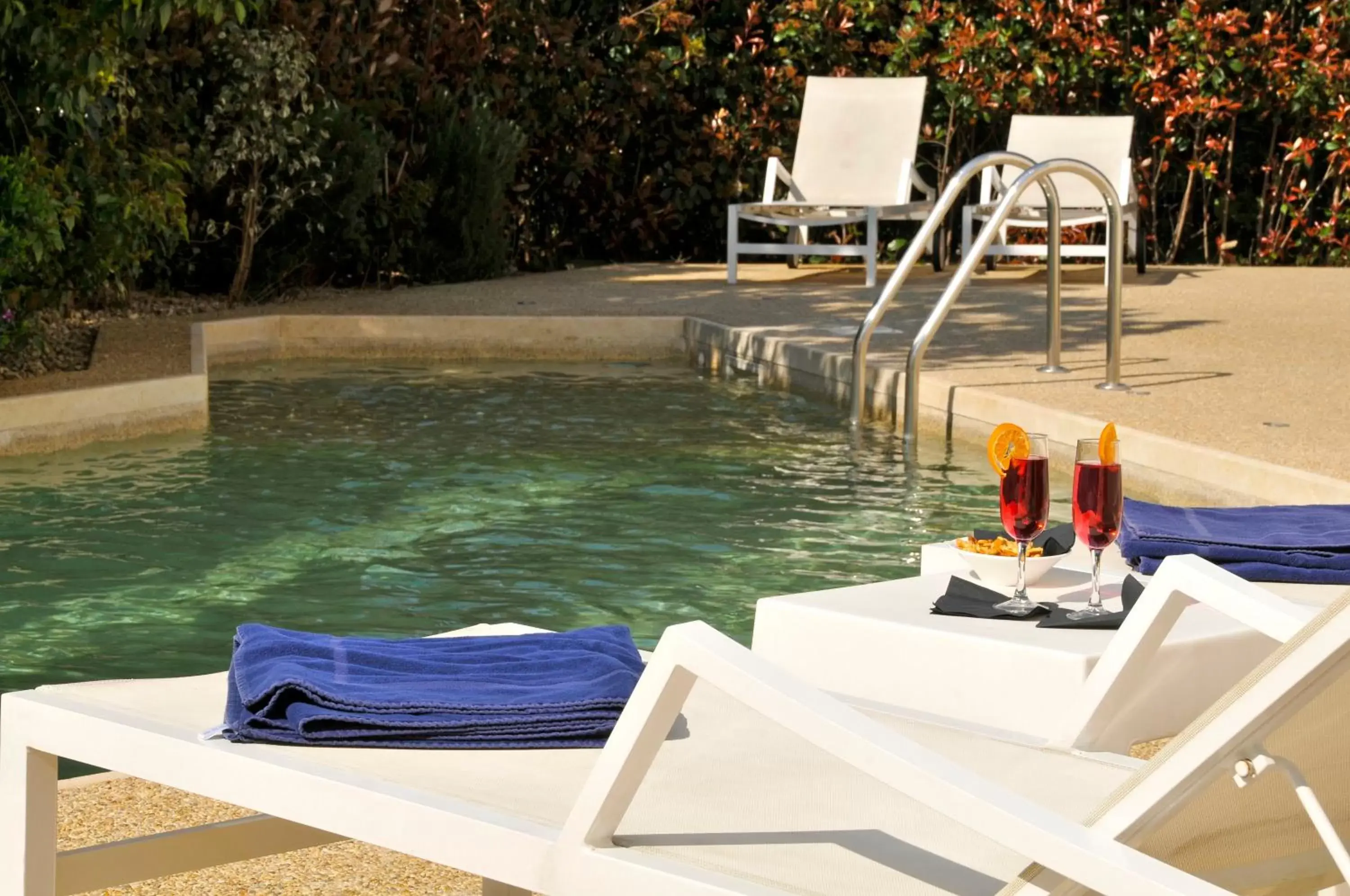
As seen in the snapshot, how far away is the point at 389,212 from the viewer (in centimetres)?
1094

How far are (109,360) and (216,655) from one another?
12.6 ft

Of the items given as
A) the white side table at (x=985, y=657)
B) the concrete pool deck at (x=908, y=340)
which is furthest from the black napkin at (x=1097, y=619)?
the concrete pool deck at (x=908, y=340)

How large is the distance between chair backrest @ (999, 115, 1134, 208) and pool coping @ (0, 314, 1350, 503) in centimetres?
318

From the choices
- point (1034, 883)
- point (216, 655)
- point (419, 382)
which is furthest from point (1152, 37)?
point (1034, 883)

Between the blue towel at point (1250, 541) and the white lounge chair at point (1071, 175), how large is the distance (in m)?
7.49

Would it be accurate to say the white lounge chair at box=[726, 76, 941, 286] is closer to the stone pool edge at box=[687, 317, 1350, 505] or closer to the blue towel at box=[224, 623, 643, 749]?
the stone pool edge at box=[687, 317, 1350, 505]

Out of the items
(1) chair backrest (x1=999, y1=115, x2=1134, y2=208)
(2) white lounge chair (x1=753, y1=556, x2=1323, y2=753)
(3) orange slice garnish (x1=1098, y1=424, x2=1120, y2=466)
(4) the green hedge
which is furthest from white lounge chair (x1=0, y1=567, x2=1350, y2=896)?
(1) chair backrest (x1=999, y1=115, x2=1134, y2=208)

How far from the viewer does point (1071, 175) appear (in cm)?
1130

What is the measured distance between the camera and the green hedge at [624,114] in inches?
386

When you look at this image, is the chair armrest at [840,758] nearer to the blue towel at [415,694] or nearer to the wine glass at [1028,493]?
the blue towel at [415,694]

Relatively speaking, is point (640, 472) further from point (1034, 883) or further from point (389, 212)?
point (389, 212)

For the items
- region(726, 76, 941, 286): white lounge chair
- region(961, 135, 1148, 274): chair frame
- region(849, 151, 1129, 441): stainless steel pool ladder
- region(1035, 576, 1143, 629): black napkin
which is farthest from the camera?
region(726, 76, 941, 286): white lounge chair

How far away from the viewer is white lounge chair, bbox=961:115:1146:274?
10.8m

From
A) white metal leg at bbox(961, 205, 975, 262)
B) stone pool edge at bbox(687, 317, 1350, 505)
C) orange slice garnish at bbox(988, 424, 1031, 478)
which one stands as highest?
white metal leg at bbox(961, 205, 975, 262)
